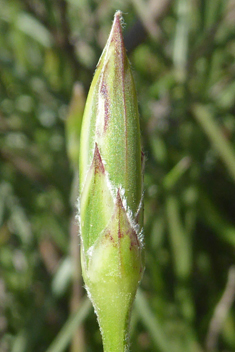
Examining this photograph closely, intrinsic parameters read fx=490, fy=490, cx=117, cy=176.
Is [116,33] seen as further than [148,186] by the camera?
No

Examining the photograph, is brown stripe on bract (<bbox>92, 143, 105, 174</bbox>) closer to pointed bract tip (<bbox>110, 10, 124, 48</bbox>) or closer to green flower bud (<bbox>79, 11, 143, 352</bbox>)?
green flower bud (<bbox>79, 11, 143, 352</bbox>)

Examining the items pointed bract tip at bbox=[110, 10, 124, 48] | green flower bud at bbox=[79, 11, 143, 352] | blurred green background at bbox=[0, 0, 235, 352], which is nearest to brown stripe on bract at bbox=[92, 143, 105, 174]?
green flower bud at bbox=[79, 11, 143, 352]

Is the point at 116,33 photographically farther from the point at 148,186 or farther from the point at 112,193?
the point at 148,186

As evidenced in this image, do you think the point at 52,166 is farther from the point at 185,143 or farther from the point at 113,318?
the point at 113,318

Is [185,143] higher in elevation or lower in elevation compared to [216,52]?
lower

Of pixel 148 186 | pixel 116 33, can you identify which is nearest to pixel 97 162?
pixel 116 33

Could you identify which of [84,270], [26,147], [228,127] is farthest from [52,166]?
[84,270]

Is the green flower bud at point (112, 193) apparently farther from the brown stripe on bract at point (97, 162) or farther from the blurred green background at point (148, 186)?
the blurred green background at point (148, 186)
